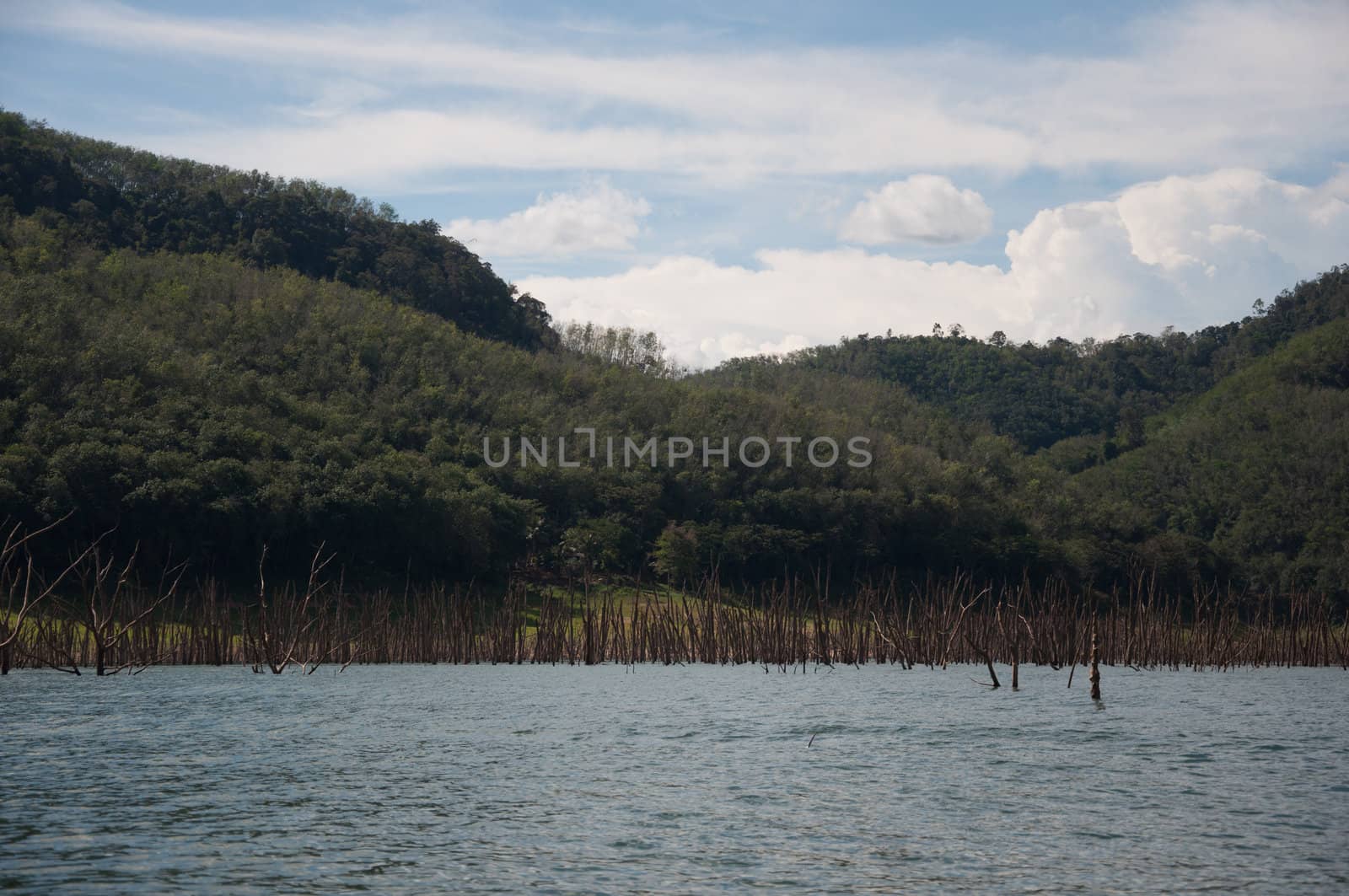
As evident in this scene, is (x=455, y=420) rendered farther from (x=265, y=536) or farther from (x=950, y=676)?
(x=950, y=676)

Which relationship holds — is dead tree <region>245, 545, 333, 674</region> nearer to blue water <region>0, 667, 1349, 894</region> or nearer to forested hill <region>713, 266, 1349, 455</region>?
blue water <region>0, 667, 1349, 894</region>

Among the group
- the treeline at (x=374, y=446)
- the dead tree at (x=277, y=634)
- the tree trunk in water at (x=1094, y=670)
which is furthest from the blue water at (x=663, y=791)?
the treeline at (x=374, y=446)

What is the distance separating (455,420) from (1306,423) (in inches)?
2092

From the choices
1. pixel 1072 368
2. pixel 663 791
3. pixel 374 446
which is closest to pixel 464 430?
pixel 374 446

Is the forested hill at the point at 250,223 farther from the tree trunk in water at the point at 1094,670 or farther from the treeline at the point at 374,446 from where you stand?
the tree trunk in water at the point at 1094,670

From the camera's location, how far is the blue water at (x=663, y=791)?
418 inches

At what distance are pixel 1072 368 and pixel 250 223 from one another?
74.7 meters

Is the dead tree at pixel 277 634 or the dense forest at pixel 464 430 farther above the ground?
the dense forest at pixel 464 430

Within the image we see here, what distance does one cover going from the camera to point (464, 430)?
214 feet

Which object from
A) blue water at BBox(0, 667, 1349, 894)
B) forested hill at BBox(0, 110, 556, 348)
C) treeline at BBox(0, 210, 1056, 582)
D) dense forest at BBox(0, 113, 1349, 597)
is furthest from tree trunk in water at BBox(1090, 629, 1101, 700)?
forested hill at BBox(0, 110, 556, 348)

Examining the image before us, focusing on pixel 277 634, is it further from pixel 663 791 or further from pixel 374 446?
pixel 374 446

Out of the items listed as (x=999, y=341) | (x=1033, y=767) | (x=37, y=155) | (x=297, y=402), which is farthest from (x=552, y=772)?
(x=999, y=341)

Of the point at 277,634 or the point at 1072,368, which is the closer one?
the point at 277,634

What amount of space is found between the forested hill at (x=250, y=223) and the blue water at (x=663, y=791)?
202 feet
